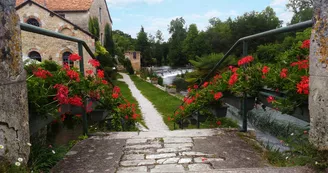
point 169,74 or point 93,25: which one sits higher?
point 93,25

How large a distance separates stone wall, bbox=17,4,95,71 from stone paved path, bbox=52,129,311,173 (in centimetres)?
1478

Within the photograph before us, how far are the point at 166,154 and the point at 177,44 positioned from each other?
65.4 metres

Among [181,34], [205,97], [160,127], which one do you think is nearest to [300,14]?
[160,127]

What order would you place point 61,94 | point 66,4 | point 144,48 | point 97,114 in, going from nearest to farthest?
1. point 61,94
2. point 97,114
3. point 66,4
4. point 144,48

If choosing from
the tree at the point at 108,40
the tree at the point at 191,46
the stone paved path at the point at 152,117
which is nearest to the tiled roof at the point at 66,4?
the tree at the point at 108,40

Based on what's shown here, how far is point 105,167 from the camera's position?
230 cm

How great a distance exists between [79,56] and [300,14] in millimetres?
37401

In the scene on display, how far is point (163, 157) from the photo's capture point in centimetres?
253

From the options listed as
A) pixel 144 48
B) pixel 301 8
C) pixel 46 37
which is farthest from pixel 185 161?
pixel 144 48

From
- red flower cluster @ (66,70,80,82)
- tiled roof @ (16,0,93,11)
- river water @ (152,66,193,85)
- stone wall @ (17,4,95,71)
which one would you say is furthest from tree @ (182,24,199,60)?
red flower cluster @ (66,70,80,82)

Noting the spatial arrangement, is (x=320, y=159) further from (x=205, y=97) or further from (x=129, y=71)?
(x=129, y=71)

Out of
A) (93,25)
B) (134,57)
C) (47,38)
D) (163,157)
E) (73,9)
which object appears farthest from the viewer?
(134,57)

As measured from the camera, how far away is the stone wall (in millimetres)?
17109

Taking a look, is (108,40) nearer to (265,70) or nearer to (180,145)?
(180,145)
